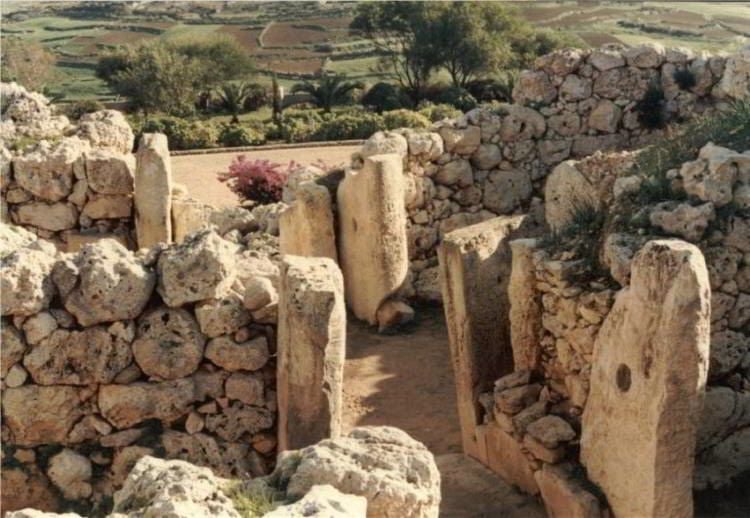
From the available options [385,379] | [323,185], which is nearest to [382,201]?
[323,185]

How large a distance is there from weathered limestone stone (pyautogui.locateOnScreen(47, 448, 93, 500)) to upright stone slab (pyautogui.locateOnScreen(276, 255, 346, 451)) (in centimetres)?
140

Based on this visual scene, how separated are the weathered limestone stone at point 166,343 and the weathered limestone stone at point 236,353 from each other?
12 cm

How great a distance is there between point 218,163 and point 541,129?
1155 cm

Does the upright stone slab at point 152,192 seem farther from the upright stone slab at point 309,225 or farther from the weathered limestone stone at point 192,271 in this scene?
the weathered limestone stone at point 192,271

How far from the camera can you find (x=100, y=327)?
25.4 feet

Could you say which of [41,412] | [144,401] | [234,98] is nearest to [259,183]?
[144,401]

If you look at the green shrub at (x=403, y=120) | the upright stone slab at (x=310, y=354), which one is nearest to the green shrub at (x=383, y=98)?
the green shrub at (x=403, y=120)

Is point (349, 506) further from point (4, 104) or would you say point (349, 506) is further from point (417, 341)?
point (4, 104)

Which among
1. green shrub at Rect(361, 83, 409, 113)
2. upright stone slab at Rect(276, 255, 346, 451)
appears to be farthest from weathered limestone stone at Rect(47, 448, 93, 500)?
green shrub at Rect(361, 83, 409, 113)

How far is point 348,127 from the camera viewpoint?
92.8ft

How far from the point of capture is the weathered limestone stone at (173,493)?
4.89m

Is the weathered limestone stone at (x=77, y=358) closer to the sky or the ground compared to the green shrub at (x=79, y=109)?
closer to the sky

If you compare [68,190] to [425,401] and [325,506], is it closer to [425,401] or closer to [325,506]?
[425,401]

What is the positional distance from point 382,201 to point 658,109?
4.56m
